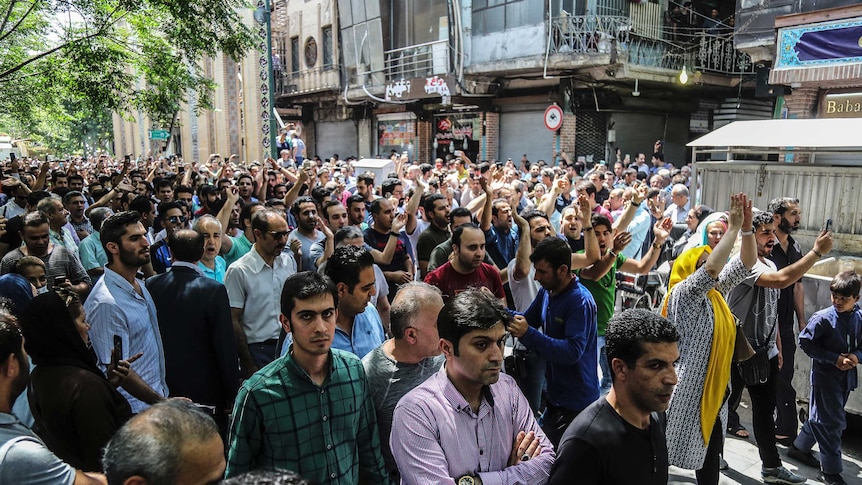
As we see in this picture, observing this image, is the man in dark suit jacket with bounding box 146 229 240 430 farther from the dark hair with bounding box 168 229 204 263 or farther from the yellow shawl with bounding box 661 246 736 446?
the yellow shawl with bounding box 661 246 736 446

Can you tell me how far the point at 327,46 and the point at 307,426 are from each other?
25.4 meters

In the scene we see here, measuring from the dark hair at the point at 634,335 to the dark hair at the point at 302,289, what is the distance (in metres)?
1.21

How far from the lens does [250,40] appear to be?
11.2m

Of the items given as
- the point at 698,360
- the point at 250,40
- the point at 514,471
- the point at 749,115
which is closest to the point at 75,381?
the point at 514,471

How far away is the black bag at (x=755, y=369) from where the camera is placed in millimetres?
4129

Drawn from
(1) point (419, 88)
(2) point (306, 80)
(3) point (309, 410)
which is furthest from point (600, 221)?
(2) point (306, 80)

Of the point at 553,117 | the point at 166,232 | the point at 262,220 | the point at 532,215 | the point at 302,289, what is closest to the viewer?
the point at 302,289

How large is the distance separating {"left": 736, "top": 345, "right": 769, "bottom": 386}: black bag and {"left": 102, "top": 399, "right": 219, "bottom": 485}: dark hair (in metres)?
3.54

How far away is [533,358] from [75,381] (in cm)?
293

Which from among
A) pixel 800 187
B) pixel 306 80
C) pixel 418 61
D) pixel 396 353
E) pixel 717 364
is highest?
pixel 306 80

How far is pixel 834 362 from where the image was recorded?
4.53 meters

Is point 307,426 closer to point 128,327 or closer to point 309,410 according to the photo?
point 309,410

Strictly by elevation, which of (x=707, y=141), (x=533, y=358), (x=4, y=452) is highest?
(x=707, y=141)

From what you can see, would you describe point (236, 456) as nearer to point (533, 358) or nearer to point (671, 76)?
point (533, 358)
